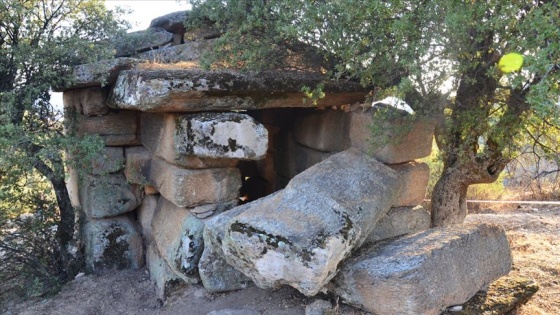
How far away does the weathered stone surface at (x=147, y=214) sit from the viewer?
182 inches

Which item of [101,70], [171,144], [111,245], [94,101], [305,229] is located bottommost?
[111,245]

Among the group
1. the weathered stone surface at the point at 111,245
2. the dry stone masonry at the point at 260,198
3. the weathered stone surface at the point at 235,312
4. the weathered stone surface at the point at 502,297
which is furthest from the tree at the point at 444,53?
the weathered stone surface at the point at 111,245

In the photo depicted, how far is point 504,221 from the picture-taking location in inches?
243

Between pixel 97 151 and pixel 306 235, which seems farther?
pixel 97 151

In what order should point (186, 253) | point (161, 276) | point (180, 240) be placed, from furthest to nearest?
point (161, 276) < point (180, 240) < point (186, 253)

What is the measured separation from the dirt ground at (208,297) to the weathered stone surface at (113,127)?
123 centimetres

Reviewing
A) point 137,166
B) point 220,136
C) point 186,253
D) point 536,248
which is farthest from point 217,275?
point 536,248

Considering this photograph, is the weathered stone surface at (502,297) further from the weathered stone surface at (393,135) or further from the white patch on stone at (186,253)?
the white patch on stone at (186,253)

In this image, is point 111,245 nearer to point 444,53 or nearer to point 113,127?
point 113,127

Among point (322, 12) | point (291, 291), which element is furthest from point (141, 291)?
point (322, 12)

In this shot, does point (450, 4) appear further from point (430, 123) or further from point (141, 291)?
point (141, 291)

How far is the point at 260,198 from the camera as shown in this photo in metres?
3.61

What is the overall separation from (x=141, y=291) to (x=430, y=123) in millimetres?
2755

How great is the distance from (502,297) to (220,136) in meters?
2.24
